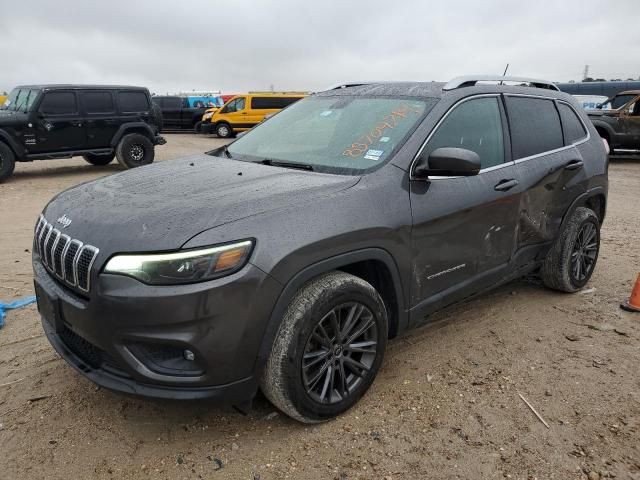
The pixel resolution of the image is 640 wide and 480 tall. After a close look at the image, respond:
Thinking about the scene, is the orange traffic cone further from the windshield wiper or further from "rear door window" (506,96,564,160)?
the windshield wiper

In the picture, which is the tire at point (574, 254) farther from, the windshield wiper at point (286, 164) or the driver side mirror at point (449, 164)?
the windshield wiper at point (286, 164)

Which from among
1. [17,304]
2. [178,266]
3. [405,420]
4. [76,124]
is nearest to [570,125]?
[405,420]

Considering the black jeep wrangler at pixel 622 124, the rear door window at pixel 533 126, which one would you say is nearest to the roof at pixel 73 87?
the rear door window at pixel 533 126

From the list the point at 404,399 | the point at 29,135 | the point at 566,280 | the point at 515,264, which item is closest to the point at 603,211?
the point at 566,280

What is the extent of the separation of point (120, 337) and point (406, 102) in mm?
2191

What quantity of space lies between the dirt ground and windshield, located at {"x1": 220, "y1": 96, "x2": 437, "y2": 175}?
52.7 inches

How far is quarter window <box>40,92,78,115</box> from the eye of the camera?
1103cm

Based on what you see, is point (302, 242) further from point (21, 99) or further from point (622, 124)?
point (622, 124)

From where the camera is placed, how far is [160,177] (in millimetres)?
3080

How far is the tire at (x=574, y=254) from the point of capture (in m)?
4.29

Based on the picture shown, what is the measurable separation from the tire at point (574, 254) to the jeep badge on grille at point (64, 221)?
3.56 meters

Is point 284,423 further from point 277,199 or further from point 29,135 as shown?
point 29,135

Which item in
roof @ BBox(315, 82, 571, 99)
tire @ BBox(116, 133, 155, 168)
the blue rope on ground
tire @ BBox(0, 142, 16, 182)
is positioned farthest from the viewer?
tire @ BBox(116, 133, 155, 168)

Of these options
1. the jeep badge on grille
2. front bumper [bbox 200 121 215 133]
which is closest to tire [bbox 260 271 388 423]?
the jeep badge on grille
